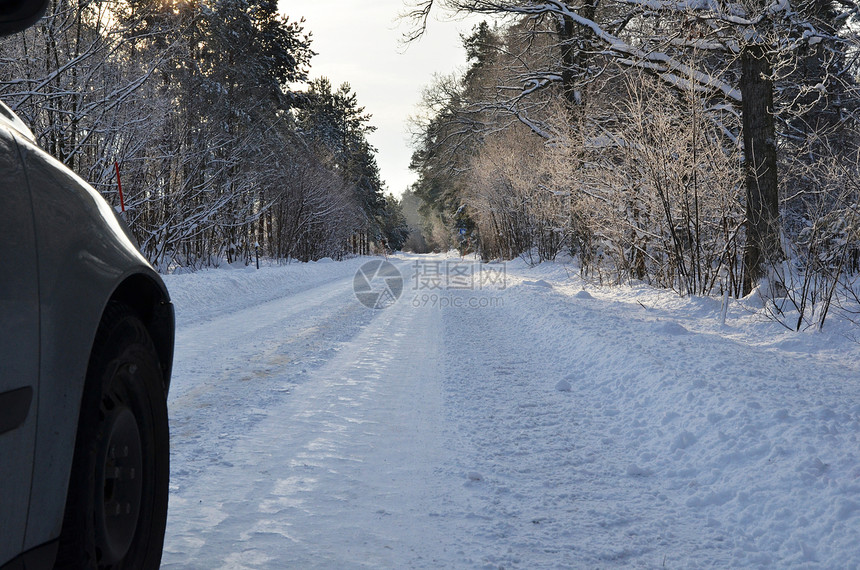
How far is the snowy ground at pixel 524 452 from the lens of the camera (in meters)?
2.87

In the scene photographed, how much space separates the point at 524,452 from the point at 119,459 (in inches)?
114

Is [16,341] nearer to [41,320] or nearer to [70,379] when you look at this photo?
[41,320]

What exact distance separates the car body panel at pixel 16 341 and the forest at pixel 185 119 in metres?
7.13

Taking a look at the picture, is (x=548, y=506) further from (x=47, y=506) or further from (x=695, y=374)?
(x=695, y=374)

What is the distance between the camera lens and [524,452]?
13.8 ft

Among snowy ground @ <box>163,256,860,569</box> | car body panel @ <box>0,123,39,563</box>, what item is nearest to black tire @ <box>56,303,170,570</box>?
car body panel @ <box>0,123,39,563</box>

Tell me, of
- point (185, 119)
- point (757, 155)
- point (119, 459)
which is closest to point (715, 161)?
point (757, 155)

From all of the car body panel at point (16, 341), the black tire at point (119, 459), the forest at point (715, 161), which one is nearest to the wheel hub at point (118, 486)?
the black tire at point (119, 459)

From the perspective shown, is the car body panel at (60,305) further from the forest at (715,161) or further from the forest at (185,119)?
the forest at (715,161)

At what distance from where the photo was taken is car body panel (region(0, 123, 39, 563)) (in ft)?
4.44

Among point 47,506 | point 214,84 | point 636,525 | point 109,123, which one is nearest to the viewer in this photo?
point 47,506

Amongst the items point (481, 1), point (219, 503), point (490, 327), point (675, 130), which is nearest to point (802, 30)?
point (675, 130)

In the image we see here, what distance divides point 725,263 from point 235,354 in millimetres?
8707

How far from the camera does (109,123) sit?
462 inches
